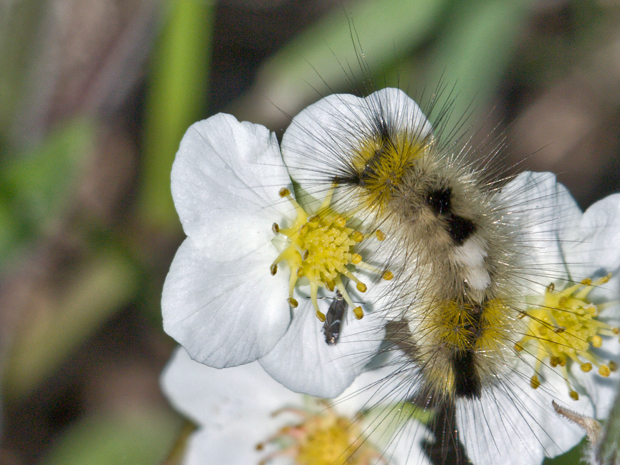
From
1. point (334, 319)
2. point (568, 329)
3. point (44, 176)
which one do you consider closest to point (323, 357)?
point (334, 319)

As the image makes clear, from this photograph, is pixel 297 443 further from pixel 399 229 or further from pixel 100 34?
pixel 100 34

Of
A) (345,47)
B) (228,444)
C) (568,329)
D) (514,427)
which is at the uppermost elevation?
(345,47)

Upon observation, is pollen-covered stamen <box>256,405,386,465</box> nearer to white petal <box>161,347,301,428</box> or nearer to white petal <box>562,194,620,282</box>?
white petal <box>161,347,301,428</box>

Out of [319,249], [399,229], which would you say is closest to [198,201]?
[319,249]

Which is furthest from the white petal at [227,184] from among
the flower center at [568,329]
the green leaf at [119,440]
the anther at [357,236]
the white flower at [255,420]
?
the green leaf at [119,440]

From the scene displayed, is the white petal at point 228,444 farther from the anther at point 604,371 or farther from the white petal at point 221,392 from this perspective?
the anther at point 604,371

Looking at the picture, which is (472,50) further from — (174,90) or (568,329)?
(568,329)
